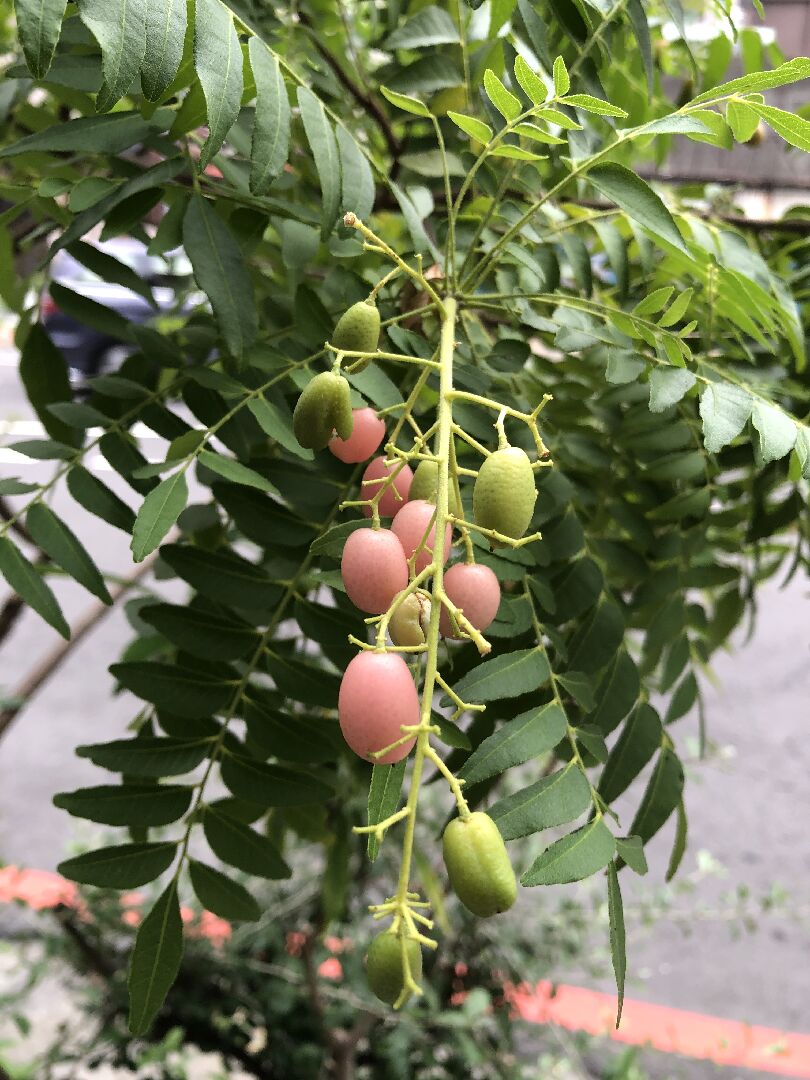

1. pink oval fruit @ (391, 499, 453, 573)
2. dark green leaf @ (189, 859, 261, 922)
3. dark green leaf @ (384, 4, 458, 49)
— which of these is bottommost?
dark green leaf @ (189, 859, 261, 922)

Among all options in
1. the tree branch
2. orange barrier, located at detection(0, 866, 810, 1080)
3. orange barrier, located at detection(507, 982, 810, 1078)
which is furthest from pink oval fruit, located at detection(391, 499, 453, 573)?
orange barrier, located at detection(507, 982, 810, 1078)

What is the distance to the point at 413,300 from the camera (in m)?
0.44

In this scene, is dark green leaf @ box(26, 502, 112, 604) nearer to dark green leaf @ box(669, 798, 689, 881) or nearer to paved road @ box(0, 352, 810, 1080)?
dark green leaf @ box(669, 798, 689, 881)

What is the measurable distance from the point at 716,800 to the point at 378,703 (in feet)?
6.39

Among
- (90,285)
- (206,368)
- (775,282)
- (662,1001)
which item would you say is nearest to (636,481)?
(775,282)

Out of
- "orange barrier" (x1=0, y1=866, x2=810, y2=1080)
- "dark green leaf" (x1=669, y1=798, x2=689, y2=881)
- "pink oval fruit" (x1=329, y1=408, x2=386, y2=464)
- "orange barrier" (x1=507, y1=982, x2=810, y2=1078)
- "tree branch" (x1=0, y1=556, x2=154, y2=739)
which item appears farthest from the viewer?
"orange barrier" (x1=507, y1=982, x2=810, y2=1078)

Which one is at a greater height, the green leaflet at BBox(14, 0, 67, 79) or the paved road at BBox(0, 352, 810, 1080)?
the green leaflet at BBox(14, 0, 67, 79)

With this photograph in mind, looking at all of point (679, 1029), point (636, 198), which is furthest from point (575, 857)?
point (679, 1029)

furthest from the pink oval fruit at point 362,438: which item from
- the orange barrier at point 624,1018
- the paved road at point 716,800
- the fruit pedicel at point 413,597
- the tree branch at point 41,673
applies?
the paved road at point 716,800

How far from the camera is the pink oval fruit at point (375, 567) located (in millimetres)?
279

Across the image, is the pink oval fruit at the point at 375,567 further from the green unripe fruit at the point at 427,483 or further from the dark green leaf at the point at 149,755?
the dark green leaf at the point at 149,755

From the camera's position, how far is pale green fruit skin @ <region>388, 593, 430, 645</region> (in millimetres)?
282

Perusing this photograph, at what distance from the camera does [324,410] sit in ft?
1.00

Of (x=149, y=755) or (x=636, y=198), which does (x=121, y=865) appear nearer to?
(x=149, y=755)
